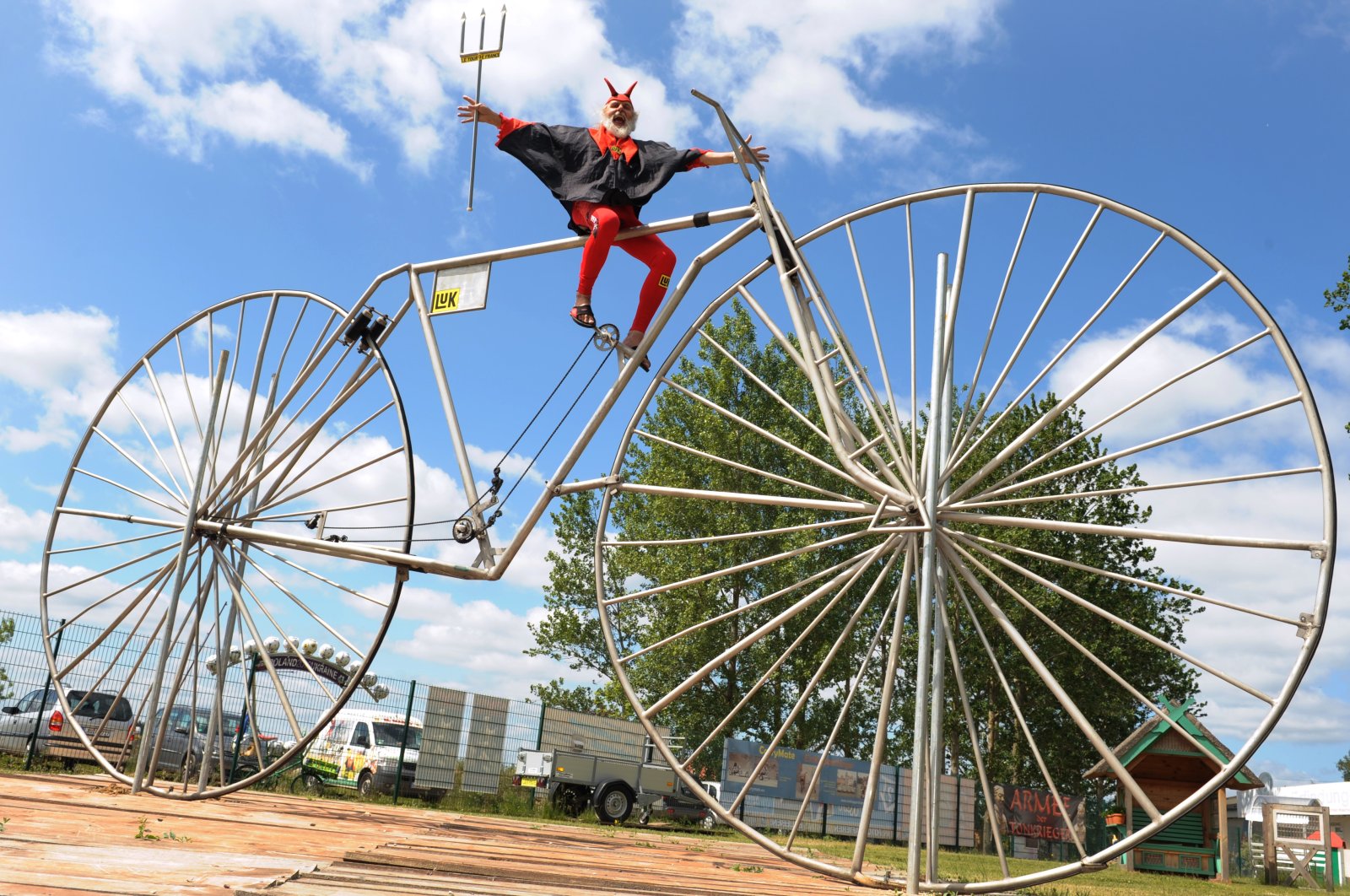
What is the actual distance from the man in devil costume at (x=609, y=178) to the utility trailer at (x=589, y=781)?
11.9 m

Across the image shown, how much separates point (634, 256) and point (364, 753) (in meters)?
13.5

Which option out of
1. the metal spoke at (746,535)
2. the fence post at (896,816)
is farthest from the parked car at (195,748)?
the fence post at (896,816)

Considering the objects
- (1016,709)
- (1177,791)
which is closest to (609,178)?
(1016,709)

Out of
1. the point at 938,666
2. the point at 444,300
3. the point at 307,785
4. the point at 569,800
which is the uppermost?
the point at 444,300

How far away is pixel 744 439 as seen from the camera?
30469 mm

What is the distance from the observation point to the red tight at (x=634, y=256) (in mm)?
7977

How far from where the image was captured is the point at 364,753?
1867 centimetres

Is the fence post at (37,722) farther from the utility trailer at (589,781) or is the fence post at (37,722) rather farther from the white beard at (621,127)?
the white beard at (621,127)

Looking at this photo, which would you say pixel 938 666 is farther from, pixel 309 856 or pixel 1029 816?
pixel 1029 816

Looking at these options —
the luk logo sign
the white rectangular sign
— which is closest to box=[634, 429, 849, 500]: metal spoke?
the white rectangular sign

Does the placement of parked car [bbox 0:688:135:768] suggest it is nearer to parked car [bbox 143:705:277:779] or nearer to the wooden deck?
parked car [bbox 143:705:277:779]

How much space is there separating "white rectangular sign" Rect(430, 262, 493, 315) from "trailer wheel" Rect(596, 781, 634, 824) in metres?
11.4

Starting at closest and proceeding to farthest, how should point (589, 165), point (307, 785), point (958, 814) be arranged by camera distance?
point (589, 165) < point (307, 785) < point (958, 814)

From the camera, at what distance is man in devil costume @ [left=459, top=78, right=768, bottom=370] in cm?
798
